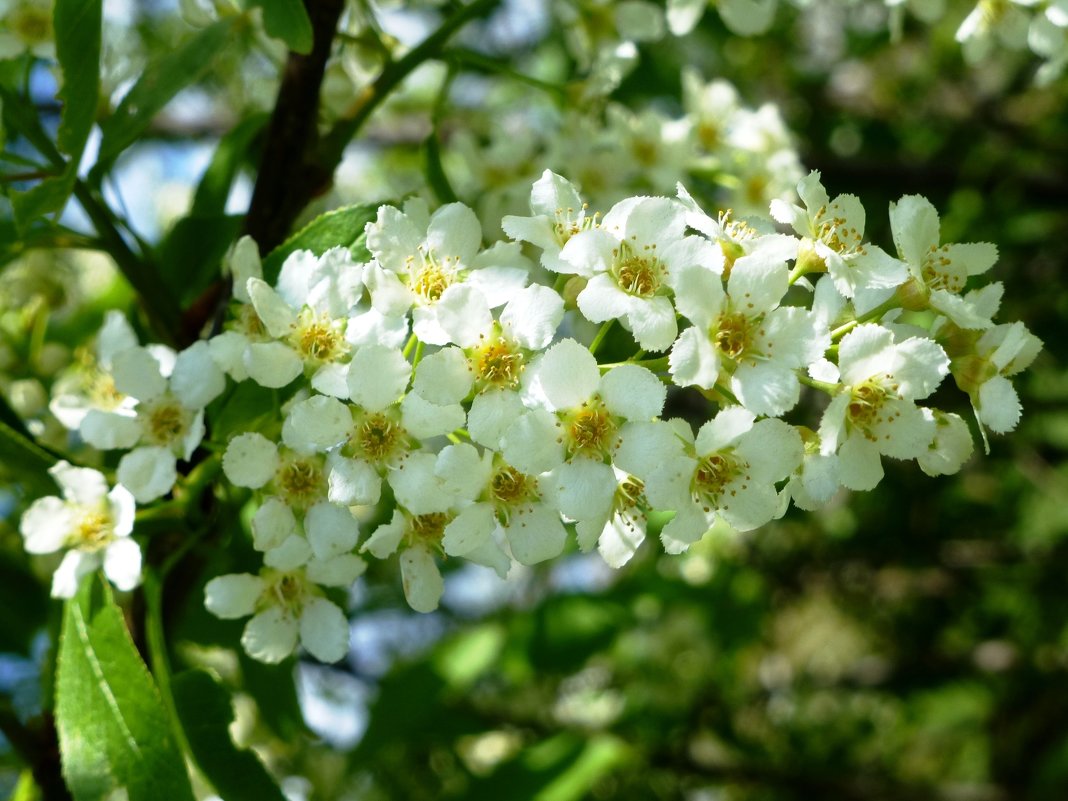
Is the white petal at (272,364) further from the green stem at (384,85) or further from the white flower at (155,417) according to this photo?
the green stem at (384,85)

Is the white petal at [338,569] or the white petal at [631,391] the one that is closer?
the white petal at [631,391]

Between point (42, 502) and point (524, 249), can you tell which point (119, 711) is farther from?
point (524, 249)

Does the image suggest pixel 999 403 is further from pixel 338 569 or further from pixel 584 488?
pixel 338 569

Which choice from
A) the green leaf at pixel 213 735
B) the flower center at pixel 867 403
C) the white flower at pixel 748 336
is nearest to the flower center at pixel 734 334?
the white flower at pixel 748 336

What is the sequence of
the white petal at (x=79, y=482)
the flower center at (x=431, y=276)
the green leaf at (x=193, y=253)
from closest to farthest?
the flower center at (x=431, y=276) → the white petal at (x=79, y=482) → the green leaf at (x=193, y=253)

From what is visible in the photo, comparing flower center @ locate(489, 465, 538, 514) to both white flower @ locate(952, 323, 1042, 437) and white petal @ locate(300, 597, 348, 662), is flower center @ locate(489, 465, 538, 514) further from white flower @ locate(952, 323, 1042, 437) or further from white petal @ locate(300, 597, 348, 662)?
white flower @ locate(952, 323, 1042, 437)

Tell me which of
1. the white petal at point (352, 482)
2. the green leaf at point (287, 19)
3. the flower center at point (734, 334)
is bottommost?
the flower center at point (734, 334)

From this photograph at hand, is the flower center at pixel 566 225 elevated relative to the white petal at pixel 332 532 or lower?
elevated

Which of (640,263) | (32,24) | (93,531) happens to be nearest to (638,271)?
(640,263)
